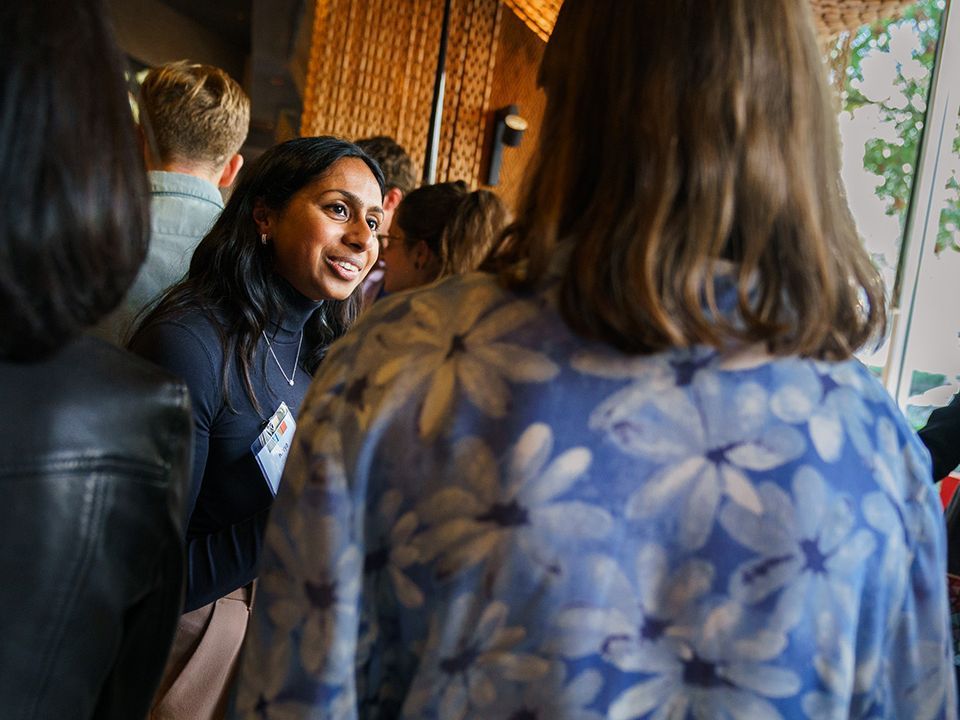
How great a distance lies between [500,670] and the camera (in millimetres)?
924

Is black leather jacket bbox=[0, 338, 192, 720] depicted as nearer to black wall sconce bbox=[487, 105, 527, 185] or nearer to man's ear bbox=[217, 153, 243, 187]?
man's ear bbox=[217, 153, 243, 187]

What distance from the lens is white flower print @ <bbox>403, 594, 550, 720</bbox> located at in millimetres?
920

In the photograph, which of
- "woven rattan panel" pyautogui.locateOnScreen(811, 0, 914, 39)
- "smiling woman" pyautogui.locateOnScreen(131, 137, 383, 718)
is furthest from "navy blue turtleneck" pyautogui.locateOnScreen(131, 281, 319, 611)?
"woven rattan panel" pyautogui.locateOnScreen(811, 0, 914, 39)

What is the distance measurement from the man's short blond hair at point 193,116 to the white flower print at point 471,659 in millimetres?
1758

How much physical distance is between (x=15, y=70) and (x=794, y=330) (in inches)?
26.2

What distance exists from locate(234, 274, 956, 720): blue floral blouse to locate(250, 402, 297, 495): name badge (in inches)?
30.3

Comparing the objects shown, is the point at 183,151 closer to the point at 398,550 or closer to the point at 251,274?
the point at 251,274

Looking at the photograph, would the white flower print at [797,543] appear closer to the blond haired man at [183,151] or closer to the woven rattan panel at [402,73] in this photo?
the blond haired man at [183,151]

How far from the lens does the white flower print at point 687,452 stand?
90cm

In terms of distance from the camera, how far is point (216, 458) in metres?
1.75

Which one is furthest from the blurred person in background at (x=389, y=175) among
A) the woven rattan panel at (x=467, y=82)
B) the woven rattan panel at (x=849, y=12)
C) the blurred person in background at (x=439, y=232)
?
the woven rattan panel at (x=467, y=82)

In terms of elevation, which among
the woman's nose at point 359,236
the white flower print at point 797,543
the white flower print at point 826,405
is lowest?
the white flower print at point 797,543

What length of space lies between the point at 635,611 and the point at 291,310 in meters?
1.25

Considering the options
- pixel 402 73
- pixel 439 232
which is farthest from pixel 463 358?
pixel 402 73
